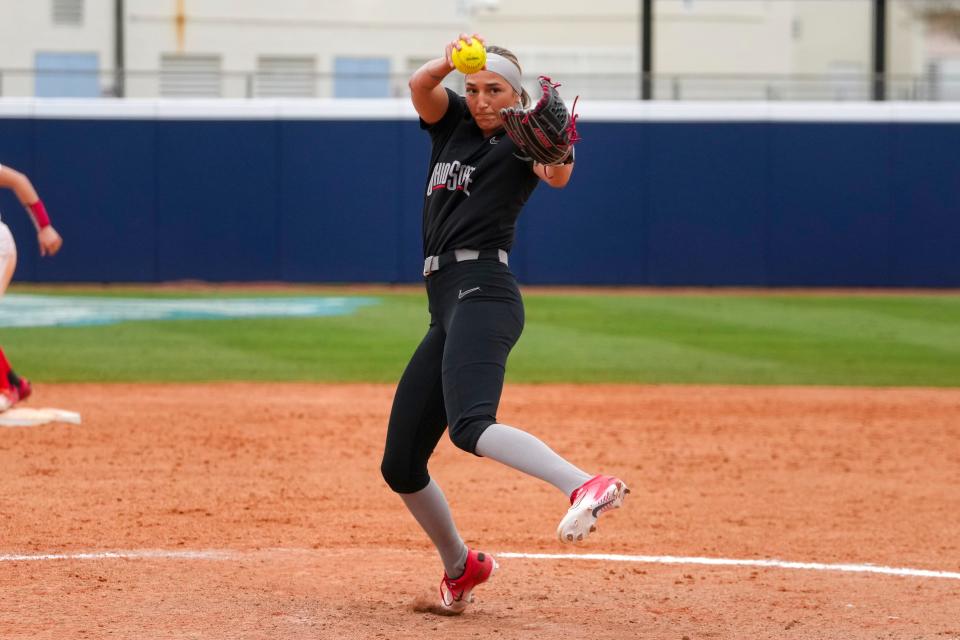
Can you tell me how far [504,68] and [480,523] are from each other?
272 centimetres

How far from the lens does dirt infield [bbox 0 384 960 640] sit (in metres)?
4.82

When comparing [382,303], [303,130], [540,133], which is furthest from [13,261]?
[303,130]

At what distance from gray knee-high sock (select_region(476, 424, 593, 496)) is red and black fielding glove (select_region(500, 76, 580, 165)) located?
0.91 m

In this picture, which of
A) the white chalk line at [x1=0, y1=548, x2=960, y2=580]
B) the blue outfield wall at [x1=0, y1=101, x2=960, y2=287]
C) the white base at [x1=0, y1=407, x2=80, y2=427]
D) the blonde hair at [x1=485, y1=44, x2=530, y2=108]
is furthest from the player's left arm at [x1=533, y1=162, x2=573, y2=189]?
the blue outfield wall at [x1=0, y1=101, x2=960, y2=287]

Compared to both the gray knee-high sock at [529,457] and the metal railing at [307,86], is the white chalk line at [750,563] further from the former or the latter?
the metal railing at [307,86]

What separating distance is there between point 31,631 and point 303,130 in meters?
17.4

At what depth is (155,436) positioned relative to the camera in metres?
8.87

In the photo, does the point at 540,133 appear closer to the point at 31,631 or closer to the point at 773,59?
the point at 31,631

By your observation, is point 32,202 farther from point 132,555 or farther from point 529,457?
point 529,457

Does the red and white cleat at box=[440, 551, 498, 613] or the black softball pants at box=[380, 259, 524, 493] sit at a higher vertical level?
the black softball pants at box=[380, 259, 524, 493]

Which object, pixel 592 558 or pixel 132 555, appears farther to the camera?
pixel 592 558

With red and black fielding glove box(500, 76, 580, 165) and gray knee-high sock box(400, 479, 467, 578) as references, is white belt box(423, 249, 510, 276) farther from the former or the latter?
gray knee-high sock box(400, 479, 467, 578)

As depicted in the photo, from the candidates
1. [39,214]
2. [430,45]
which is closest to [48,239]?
[39,214]

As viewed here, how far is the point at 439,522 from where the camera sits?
15.9 feet
